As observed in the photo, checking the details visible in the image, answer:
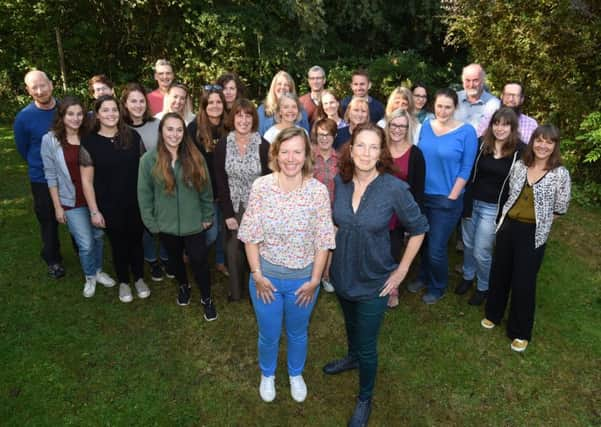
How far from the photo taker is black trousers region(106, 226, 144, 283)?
473 cm

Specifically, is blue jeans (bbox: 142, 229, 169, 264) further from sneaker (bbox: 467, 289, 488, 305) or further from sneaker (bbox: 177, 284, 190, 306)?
sneaker (bbox: 467, 289, 488, 305)

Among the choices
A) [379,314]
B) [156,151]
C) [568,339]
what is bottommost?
[568,339]

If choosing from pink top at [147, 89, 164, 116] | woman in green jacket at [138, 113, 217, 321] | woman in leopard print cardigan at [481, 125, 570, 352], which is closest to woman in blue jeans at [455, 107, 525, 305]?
woman in leopard print cardigan at [481, 125, 570, 352]

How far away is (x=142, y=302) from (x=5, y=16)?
13360 millimetres

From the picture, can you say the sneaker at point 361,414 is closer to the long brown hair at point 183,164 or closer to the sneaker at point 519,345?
the sneaker at point 519,345

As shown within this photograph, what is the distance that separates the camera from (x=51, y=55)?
1466 cm

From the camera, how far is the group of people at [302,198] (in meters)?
3.12

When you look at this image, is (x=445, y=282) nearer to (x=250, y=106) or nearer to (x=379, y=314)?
(x=379, y=314)

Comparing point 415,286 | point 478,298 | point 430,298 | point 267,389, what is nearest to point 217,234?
point 267,389

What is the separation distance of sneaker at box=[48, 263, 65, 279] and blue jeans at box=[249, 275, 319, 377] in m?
3.22

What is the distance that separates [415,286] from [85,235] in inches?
148

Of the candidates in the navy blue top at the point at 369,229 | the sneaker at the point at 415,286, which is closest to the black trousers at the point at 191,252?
the navy blue top at the point at 369,229

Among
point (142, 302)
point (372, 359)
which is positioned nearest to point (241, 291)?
point (142, 302)

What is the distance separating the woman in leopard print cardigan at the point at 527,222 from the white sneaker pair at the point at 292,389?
84.4 inches
